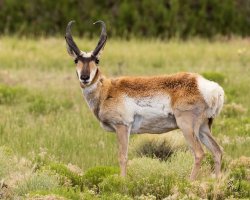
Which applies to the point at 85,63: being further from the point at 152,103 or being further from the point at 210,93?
the point at 210,93

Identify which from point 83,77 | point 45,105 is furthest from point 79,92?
point 83,77

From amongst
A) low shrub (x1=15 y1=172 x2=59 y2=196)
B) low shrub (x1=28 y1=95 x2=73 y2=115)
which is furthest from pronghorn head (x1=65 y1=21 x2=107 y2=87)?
low shrub (x1=28 y1=95 x2=73 y2=115)

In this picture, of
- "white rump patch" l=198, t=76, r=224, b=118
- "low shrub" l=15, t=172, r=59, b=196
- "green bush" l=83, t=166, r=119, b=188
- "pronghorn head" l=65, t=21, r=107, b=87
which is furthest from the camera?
"pronghorn head" l=65, t=21, r=107, b=87

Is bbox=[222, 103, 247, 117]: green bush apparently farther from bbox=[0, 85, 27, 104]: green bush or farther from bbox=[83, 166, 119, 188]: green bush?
bbox=[83, 166, 119, 188]: green bush

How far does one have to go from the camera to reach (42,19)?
25844 millimetres

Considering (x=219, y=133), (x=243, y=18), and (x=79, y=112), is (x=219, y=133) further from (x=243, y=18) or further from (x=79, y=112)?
(x=243, y=18)

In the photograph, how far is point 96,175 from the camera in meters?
9.47

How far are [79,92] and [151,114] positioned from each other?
7.07 m

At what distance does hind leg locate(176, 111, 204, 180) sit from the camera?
957 cm

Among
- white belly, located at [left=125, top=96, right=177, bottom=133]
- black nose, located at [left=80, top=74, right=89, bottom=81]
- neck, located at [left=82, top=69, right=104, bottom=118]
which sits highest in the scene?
black nose, located at [left=80, top=74, right=89, bottom=81]

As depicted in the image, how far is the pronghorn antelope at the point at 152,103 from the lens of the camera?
958 cm

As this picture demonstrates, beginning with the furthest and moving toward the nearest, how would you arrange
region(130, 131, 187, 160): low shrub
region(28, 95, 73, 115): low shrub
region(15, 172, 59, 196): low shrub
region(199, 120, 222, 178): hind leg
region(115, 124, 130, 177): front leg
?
region(28, 95, 73, 115): low shrub → region(130, 131, 187, 160): low shrub → region(199, 120, 222, 178): hind leg → region(115, 124, 130, 177): front leg → region(15, 172, 59, 196): low shrub

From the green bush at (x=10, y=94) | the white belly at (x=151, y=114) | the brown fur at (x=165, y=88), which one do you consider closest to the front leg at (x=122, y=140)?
the white belly at (x=151, y=114)

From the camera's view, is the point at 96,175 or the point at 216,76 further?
the point at 216,76
